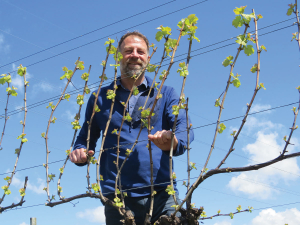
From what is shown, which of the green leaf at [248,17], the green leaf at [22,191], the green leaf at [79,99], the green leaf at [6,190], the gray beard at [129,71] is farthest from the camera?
the green leaf at [6,190]

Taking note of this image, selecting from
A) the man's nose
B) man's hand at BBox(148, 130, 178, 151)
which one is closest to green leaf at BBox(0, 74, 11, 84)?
the man's nose

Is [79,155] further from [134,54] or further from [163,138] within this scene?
[134,54]

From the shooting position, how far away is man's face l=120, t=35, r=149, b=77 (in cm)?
262

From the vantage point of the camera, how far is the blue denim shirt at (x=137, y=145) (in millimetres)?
2234

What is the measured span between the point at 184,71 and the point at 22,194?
182 centimetres

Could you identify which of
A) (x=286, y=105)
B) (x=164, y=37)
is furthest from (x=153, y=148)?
(x=286, y=105)

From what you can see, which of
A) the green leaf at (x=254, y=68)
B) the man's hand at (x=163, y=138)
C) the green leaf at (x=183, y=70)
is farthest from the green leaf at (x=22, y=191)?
the green leaf at (x=254, y=68)

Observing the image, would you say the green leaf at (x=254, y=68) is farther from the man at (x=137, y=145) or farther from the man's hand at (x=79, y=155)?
the man's hand at (x=79, y=155)

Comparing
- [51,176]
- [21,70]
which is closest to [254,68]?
[51,176]

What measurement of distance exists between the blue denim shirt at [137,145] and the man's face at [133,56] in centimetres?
16

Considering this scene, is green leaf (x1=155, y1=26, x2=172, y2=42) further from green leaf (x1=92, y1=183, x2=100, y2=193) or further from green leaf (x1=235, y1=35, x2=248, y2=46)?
green leaf (x1=92, y1=183, x2=100, y2=193)

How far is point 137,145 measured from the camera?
2.31m

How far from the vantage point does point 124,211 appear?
2133 millimetres

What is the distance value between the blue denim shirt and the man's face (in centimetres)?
16
